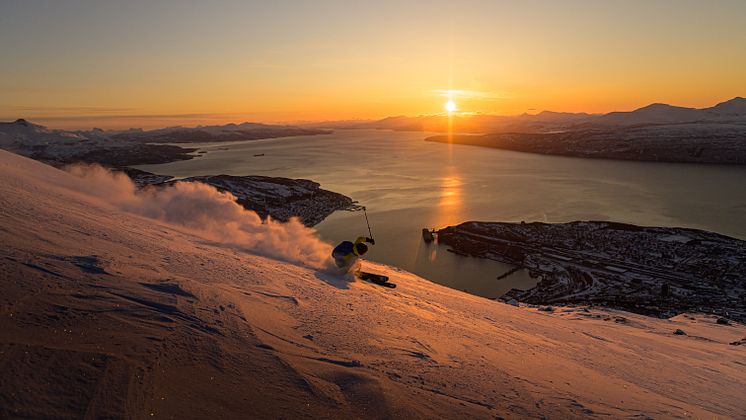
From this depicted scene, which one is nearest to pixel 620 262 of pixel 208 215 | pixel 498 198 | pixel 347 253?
pixel 498 198

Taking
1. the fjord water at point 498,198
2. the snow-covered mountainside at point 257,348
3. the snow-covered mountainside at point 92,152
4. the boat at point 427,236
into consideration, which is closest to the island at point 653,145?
the fjord water at point 498,198

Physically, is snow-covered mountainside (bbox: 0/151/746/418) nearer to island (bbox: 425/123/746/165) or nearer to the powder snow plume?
the powder snow plume

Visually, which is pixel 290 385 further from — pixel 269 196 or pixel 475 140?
pixel 475 140

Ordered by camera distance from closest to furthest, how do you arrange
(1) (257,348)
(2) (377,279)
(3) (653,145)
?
(1) (257,348), (2) (377,279), (3) (653,145)

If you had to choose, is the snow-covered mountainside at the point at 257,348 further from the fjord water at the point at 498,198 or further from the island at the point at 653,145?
the island at the point at 653,145

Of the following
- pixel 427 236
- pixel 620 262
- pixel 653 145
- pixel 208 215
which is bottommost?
pixel 620 262

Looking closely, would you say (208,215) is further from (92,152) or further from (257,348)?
(92,152)
